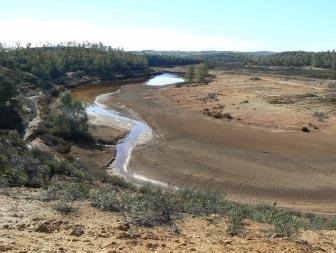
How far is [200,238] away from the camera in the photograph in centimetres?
1346

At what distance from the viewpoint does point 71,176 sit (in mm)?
24875

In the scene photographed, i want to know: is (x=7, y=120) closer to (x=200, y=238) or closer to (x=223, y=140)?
(x=223, y=140)

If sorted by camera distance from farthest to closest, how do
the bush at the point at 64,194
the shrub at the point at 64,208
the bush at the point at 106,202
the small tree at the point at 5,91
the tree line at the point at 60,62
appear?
the tree line at the point at 60,62, the small tree at the point at 5,91, the bush at the point at 64,194, the bush at the point at 106,202, the shrub at the point at 64,208

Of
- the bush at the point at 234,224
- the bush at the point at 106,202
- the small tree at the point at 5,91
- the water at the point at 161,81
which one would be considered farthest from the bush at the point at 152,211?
the water at the point at 161,81

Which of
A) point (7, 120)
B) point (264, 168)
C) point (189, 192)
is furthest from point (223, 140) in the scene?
point (189, 192)

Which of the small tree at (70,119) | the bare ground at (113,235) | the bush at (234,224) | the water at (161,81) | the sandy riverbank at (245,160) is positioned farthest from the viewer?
the water at (161,81)

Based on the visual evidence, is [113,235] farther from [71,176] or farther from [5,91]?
[5,91]

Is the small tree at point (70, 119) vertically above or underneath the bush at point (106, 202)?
underneath

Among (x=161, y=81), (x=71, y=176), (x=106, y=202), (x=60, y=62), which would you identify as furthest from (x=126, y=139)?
(x=161, y=81)

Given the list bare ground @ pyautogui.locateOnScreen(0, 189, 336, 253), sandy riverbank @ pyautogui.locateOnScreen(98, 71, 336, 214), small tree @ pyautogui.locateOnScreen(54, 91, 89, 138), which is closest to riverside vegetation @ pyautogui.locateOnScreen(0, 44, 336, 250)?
small tree @ pyautogui.locateOnScreen(54, 91, 89, 138)

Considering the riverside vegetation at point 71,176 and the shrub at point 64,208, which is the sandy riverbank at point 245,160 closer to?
the riverside vegetation at point 71,176

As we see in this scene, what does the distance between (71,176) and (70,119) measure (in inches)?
897

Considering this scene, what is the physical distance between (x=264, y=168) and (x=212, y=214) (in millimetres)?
23324

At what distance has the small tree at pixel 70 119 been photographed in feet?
153
